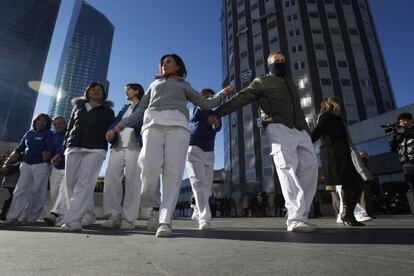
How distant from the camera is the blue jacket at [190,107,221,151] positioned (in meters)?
4.98

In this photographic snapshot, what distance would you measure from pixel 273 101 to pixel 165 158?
5.01 feet

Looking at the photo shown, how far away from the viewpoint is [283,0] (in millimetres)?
54312

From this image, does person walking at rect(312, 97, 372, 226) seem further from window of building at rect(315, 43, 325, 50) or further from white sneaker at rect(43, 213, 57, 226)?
window of building at rect(315, 43, 325, 50)

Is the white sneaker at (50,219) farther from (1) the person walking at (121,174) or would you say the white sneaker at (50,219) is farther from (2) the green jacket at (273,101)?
(2) the green jacket at (273,101)

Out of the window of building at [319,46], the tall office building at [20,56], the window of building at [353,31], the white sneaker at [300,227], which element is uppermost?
the tall office building at [20,56]

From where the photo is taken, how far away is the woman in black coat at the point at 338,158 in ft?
15.7

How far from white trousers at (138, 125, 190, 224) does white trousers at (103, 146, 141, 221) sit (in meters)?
1.31

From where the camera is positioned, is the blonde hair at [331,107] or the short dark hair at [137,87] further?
the short dark hair at [137,87]

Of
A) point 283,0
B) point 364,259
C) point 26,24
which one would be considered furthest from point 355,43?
point 26,24

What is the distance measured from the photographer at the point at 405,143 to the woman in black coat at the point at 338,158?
46.1 inches

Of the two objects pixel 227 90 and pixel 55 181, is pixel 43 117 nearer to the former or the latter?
pixel 55 181

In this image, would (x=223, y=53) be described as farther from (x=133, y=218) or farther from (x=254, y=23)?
(x=133, y=218)

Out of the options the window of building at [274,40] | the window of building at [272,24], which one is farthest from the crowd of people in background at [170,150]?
A: the window of building at [272,24]

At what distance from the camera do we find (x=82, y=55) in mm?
150375
